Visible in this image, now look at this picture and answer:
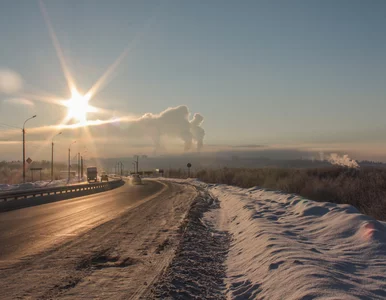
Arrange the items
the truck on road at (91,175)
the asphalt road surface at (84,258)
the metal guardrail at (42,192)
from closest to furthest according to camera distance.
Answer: the asphalt road surface at (84,258), the metal guardrail at (42,192), the truck on road at (91,175)

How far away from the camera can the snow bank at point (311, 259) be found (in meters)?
6.24

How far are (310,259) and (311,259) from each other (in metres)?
0.02

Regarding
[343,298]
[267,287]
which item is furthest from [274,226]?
[343,298]

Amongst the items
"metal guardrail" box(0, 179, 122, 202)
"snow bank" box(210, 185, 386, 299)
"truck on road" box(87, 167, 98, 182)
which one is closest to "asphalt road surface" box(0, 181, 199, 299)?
"snow bank" box(210, 185, 386, 299)

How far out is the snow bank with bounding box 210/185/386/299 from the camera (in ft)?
20.5

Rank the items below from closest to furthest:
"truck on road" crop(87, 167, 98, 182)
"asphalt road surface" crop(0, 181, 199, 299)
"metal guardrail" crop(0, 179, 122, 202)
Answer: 1. "asphalt road surface" crop(0, 181, 199, 299)
2. "metal guardrail" crop(0, 179, 122, 202)
3. "truck on road" crop(87, 167, 98, 182)

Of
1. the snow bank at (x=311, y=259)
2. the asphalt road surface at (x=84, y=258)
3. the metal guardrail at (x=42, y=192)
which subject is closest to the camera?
the snow bank at (x=311, y=259)

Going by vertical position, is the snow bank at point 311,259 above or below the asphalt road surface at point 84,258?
above

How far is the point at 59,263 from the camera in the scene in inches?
372

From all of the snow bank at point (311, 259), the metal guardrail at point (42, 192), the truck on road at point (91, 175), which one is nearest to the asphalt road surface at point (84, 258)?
the snow bank at point (311, 259)

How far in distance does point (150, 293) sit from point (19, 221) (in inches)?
539

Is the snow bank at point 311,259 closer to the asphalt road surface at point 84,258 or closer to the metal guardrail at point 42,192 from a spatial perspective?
the asphalt road surface at point 84,258

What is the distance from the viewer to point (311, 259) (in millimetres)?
7918

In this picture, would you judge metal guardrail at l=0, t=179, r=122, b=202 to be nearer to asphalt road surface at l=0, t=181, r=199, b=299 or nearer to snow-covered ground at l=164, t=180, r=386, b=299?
asphalt road surface at l=0, t=181, r=199, b=299
